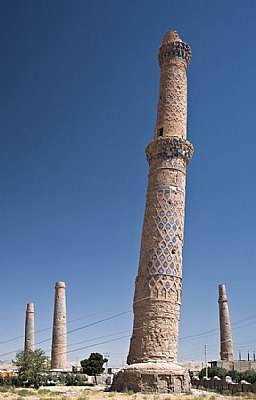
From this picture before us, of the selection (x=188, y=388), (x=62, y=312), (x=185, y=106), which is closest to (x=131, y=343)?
(x=188, y=388)

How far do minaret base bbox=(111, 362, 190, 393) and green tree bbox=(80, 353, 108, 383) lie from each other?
699 inches

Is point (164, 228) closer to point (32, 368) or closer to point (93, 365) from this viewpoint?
Answer: point (32, 368)

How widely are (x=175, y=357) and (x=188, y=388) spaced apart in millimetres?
1269

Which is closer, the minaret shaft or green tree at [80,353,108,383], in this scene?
the minaret shaft

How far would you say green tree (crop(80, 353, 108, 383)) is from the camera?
113ft

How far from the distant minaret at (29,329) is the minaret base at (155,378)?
22767 mm

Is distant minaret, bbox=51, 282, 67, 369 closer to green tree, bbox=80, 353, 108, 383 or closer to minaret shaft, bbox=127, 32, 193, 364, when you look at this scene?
green tree, bbox=80, 353, 108, 383

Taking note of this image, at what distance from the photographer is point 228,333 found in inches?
1355

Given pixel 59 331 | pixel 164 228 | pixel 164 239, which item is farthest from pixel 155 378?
pixel 59 331

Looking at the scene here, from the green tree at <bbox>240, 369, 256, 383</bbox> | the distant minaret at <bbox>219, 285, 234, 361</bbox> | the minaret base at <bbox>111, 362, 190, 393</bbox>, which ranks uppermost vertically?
the distant minaret at <bbox>219, 285, 234, 361</bbox>

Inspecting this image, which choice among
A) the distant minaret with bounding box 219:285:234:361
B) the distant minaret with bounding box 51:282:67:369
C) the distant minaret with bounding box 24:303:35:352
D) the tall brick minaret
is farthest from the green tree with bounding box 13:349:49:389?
the distant minaret with bounding box 219:285:234:361

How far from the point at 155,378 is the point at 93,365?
62.1 ft

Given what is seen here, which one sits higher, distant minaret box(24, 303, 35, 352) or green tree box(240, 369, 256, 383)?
distant minaret box(24, 303, 35, 352)

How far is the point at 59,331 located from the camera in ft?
111
